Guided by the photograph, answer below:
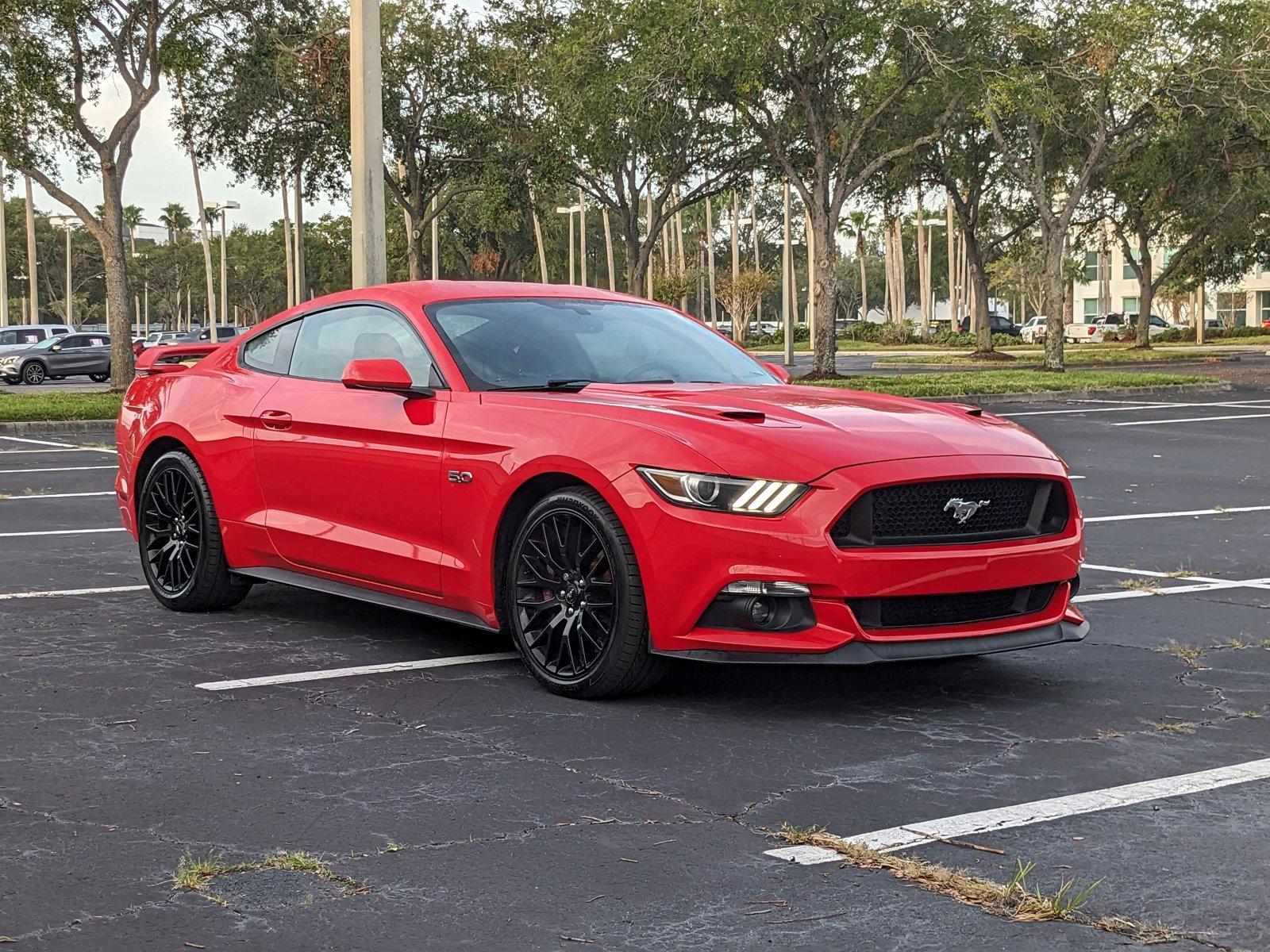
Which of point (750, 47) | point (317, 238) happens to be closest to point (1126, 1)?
point (750, 47)

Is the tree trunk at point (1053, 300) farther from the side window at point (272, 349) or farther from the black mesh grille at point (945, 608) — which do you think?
the black mesh grille at point (945, 608)

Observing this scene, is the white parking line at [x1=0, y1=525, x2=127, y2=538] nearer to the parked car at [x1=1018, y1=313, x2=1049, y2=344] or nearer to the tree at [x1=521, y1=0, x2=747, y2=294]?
the tree at [x1=521, y1=0, x2=747, y2=294]

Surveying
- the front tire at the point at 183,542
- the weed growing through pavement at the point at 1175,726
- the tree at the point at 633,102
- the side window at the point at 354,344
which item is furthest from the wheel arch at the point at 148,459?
the tree at the point at 633,102

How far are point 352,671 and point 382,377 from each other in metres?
1.20

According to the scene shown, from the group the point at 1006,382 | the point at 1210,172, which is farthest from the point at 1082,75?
the point at 1210,172

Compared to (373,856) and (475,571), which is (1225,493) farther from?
(373,856)

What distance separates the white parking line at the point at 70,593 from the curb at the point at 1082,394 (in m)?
19.3

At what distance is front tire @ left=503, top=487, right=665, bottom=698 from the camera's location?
5.67m

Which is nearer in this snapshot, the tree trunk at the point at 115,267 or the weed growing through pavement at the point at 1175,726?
the weed growing through pavement at the point at 1175,726

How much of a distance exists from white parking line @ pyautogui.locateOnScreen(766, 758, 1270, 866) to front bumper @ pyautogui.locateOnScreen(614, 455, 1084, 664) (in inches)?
40.0

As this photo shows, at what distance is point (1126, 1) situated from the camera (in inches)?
1267

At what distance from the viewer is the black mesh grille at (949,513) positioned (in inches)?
216

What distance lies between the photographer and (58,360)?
4419cm

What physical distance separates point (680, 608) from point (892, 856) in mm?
1655
